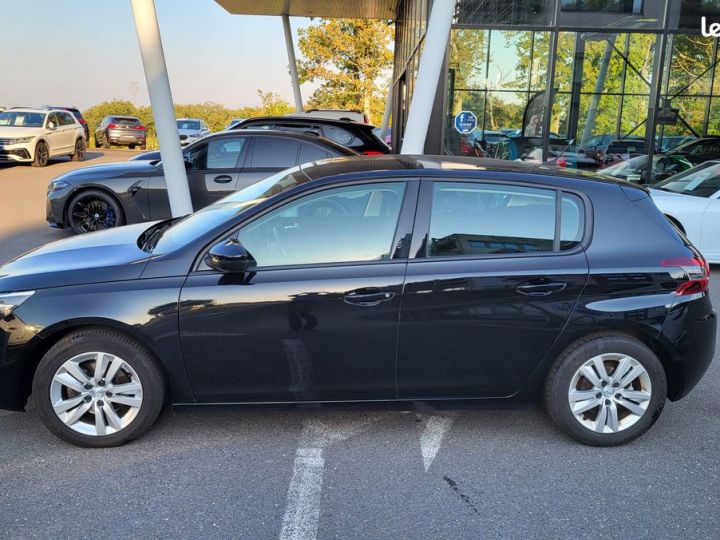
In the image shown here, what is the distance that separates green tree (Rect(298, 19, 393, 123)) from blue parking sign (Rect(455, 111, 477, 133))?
2107cm

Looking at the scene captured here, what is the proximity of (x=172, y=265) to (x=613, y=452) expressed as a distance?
8.54ft

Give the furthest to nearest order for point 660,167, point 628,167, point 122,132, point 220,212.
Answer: point 122,132 < point 660,167 < point 628,167 < point 220,212

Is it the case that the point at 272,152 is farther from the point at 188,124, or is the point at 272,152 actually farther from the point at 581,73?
the point at 188,124

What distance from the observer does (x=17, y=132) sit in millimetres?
19312

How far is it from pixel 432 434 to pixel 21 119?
20713 mm

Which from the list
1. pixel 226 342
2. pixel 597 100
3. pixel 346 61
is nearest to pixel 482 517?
pixel 226 342

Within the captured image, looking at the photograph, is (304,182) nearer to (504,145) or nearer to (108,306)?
(108,306)

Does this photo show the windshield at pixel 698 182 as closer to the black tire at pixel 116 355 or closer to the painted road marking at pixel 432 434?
the painted road marking at pixel 432 434

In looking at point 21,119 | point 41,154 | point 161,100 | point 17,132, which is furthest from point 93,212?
point 21,119

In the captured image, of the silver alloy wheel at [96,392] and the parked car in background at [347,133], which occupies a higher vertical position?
the parked car in background at [347,133]

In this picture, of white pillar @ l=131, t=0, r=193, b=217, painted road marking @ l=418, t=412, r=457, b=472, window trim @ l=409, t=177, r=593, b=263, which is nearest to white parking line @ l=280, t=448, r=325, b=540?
painted road marking @ l=418, t=412, r=457, b=472

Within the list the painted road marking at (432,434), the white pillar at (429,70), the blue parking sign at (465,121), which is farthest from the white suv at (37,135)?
the painted road marking at (432,434)

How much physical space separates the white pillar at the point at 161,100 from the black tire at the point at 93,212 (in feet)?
3.75

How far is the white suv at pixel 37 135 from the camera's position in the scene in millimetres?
19016
